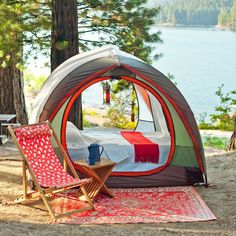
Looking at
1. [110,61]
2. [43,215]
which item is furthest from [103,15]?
[43,215]

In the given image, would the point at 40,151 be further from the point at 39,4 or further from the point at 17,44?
the point at 39,4

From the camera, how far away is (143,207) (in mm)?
4445

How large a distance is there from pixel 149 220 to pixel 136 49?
14.8 ft

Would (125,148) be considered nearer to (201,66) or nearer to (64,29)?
(64,29)

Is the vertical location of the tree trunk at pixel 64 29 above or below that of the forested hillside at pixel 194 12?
below

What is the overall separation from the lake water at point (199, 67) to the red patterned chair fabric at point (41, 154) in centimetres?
508

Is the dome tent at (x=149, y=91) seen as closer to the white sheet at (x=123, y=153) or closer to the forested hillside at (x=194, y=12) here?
the white sheet at (x=123, y=153)

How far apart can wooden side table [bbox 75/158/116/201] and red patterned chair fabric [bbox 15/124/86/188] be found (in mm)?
219

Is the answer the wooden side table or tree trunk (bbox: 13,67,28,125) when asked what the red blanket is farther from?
tree trunk (bbox: 13,67,28,125)

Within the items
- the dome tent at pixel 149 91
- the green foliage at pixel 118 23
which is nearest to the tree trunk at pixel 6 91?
the green foliage at pixel 118 23

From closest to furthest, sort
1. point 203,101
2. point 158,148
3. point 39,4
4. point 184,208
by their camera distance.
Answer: point 184,208
point 158,148
point 39,4
point 203,101

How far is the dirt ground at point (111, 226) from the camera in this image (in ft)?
12.3

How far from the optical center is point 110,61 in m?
5.03

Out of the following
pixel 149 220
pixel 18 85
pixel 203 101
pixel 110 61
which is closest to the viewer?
pixel 149 220
